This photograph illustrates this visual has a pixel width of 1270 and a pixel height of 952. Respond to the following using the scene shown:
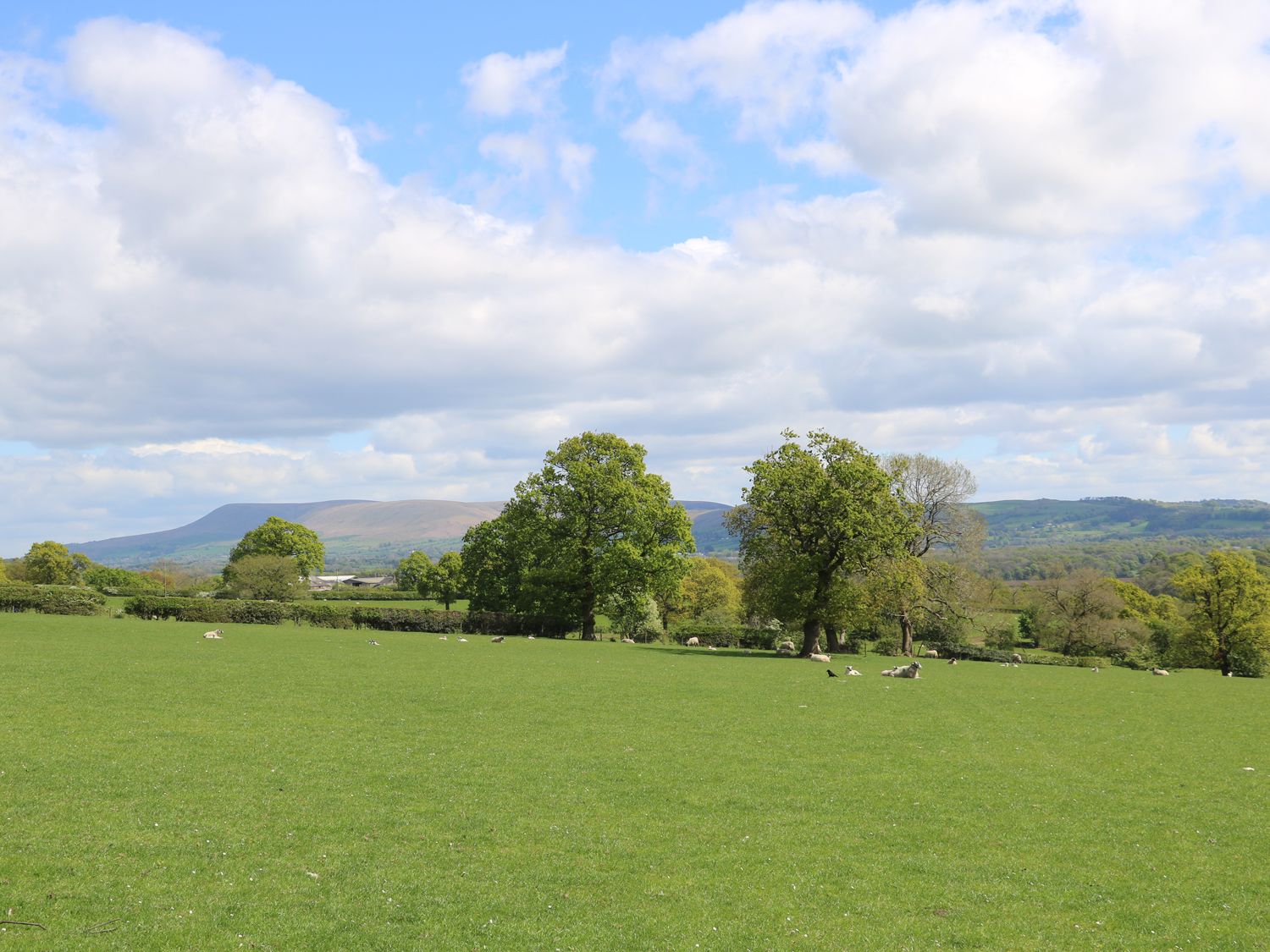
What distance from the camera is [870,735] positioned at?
24.7 m

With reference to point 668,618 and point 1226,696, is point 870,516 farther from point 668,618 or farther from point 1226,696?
point 668,618

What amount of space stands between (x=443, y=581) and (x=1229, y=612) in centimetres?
9081

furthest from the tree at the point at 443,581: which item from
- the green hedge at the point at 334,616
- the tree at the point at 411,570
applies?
the green hedge at the point at 334,616

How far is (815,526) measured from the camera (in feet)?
180

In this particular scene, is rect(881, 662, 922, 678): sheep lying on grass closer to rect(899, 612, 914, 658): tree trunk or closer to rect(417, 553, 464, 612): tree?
rect(899, 612, 914, 658): tree trunk

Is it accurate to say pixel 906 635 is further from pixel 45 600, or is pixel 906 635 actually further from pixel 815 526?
pixel 45 600

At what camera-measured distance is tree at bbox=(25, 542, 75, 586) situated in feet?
421

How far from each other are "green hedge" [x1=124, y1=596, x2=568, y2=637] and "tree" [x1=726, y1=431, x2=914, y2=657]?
2334 centimetres

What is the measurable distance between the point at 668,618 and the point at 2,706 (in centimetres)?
8071

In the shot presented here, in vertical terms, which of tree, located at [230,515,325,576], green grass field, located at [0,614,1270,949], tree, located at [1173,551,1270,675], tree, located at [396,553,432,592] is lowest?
tree, located at [1173,551,1270,675]

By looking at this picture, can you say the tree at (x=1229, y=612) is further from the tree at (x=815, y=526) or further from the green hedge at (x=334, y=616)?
the green hedge at (x=334, y=616)

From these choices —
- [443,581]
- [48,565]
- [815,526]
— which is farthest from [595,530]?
[48,565]

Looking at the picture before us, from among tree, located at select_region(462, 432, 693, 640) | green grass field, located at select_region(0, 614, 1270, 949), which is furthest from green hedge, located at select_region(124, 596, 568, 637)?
green grass field, located at select_region(0, 614, 1270, 949)

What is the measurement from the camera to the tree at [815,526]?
2101 inches
